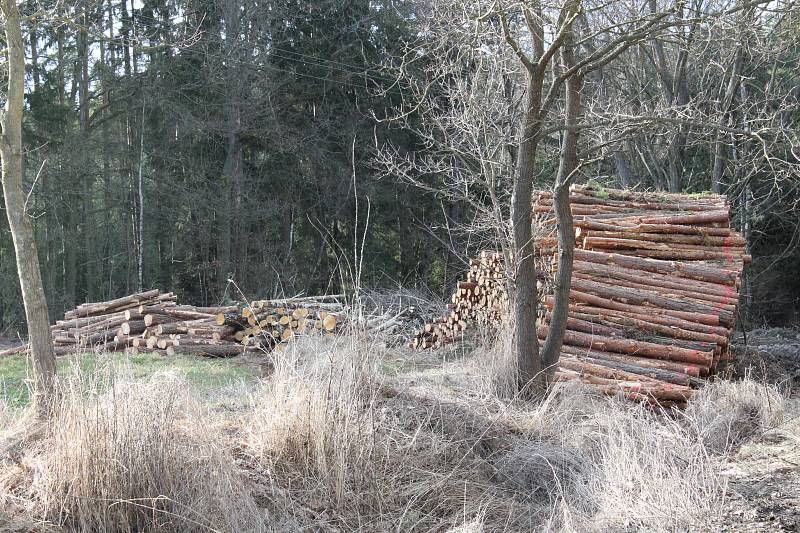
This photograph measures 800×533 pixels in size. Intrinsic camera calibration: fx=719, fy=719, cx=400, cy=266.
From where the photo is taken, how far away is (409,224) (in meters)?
21.3

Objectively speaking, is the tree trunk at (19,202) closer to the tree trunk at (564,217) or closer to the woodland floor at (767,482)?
the tree trunk at (564,217)

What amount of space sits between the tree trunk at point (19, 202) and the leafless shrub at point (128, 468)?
1.55 m

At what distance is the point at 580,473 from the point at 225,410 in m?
2.73

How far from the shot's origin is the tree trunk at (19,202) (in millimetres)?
5160

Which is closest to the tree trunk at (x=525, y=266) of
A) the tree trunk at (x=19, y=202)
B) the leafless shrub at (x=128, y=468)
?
the leafless shrub at (x=128, y=468)

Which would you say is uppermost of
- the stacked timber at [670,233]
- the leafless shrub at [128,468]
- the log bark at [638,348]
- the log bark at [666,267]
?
the stacked timber at [670,233]

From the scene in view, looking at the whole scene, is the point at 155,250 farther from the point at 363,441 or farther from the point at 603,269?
the point at 363,441

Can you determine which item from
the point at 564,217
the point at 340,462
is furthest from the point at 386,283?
the point at 340,462

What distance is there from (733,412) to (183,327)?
8.52 m

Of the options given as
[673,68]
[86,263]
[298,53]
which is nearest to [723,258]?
[673,68]

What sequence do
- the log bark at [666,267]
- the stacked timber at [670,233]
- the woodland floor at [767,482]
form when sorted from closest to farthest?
the woodland floor at [767,482], the log bark at [666,267], the stacked timber at [670,233]

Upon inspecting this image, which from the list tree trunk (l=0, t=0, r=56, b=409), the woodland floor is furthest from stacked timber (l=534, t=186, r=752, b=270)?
tree trunk (l=0, t=0, r=56, b=409)

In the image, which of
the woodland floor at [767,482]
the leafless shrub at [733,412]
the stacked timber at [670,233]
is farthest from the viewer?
the stacked timber at [670,233]

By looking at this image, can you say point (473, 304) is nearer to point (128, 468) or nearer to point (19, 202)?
point (19, 202)
